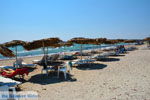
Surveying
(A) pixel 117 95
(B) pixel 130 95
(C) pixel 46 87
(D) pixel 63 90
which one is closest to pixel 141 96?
(B) pixel 130 95

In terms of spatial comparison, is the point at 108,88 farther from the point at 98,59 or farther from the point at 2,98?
the point at 98,59

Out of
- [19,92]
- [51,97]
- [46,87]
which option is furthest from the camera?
[46,87]

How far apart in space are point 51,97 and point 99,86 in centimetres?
200

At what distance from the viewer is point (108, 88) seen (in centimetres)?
572

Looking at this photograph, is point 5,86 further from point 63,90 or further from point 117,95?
point 117,95

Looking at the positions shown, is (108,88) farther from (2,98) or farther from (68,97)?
(2,98)

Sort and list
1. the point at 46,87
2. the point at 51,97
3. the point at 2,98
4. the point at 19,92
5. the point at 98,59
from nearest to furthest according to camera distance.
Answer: the point at 2,98 → the point at 51,97 → the point at 19,92 → the point at 46,87 → the point at 98,59

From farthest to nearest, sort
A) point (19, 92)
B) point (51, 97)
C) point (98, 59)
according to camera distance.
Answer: point (98, 59), point (19, 92), point (51, 97)

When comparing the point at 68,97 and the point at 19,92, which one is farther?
the point at 19,92

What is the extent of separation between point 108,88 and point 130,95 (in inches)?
39.6

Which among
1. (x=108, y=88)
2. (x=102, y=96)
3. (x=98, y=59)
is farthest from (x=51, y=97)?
(x=98, y=59)

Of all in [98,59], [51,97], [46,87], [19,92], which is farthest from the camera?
[98,59]

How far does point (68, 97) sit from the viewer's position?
16.3ft

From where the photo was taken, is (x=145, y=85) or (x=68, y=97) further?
(x=145, y=85)
